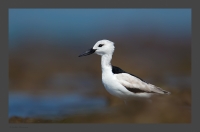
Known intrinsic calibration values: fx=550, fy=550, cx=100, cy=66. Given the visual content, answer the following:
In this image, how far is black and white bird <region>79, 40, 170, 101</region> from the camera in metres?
11.2

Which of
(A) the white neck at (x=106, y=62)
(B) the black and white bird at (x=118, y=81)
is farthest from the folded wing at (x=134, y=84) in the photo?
(A) the white neck at (x=106, y=62)

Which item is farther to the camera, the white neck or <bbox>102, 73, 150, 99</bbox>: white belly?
the white neck

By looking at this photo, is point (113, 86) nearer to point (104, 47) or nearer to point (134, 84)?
point (134, 84)

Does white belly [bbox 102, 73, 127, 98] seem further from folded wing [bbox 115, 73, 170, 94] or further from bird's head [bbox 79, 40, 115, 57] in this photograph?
bird's head [bbox 79, 40, 115, 57]

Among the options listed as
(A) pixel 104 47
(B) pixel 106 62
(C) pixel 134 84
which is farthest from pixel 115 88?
(A) pixel 104 47

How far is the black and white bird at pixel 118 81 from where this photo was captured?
36.7ft

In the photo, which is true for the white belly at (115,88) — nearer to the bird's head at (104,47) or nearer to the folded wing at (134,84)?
the folded wing at (134,84)

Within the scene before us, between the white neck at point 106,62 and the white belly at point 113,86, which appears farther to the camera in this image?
the white neck at point 106,62

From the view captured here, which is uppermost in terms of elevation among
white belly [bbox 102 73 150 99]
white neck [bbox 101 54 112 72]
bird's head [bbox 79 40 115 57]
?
bird's head [bbox 79 40 115 57]

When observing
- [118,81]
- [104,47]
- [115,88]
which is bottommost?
[115,88]

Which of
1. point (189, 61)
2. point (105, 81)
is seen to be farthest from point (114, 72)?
point (189, 61)

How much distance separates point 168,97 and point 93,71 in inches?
83.5

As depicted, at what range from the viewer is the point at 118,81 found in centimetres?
1116

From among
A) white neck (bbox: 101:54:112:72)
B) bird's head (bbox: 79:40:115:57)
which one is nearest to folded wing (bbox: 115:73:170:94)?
white neck (bbox: 101:54:112:72)
